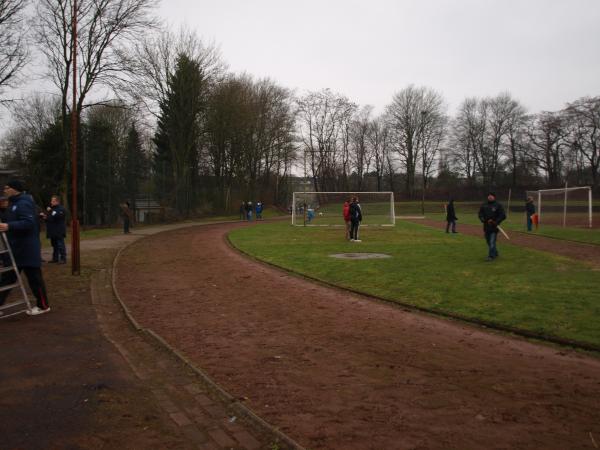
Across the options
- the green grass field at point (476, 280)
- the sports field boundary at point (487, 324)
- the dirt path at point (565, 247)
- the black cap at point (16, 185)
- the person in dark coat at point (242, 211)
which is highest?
the black cap at point (16, 185)

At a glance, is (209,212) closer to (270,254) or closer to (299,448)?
(270,254)

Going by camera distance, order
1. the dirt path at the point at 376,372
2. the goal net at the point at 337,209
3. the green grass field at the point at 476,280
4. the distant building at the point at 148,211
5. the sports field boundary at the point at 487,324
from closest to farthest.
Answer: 1. the dirt path at the point at 376,372
2. the sports field boundary at the point at 487,324
3. the green grass field at the point at 476,280
4. the goal net at the point at 337,209
5. the distant building at the point at 148,211

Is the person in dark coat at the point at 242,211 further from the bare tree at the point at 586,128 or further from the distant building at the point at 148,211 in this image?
the bare tree at the point at 586,128

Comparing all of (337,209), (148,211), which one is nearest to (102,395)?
(148,211)

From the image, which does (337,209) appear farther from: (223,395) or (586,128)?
(586,128)

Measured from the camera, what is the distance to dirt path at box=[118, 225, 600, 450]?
377 centimetres

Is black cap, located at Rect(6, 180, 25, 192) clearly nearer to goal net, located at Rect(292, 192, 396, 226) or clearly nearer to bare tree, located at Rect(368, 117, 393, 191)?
goal net, located at Rect(292, 192, 396, 226)

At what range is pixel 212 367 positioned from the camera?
5285mm

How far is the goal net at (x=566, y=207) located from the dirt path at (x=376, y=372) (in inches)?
989

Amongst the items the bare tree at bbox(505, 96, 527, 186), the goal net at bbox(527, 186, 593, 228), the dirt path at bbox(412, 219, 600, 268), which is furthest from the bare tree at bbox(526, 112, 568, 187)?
the dirt path at bbox(412, 219, 600, 268)

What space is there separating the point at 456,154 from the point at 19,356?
2948 inches

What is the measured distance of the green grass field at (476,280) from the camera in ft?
24.3

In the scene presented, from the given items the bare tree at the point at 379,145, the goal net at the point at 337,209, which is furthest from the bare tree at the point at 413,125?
the goal net at the point at 337,209

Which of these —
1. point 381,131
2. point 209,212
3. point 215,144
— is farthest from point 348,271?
point 381,131
